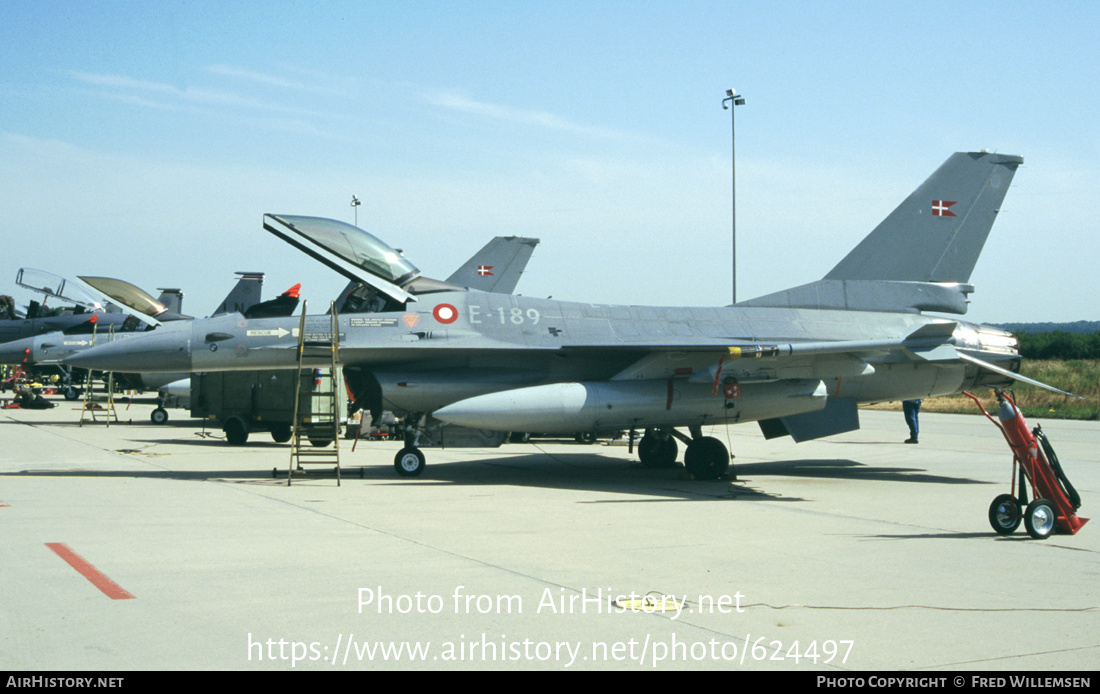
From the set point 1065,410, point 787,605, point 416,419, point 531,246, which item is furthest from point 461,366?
point 1065,410

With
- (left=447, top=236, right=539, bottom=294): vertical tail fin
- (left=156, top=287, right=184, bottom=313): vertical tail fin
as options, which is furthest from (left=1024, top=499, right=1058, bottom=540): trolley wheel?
(left=156, top=287, right=184, bottom=313): vertical tail fin

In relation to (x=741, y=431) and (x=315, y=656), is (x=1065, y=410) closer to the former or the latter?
(x=741, y=431)

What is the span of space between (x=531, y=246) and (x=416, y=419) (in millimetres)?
12859

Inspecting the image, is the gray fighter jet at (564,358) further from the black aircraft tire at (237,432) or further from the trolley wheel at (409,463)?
the black aircraft tire at (237,432)

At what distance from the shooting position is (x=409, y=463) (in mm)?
13266

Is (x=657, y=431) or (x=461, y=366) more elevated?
(x=461, y=366)

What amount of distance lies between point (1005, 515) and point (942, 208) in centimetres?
757

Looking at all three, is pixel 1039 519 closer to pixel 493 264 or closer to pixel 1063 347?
pixel 493 264

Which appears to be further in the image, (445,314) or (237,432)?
(237,432)

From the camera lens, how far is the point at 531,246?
84.2ft

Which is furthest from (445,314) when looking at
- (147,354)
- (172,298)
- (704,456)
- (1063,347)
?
(1063,347)

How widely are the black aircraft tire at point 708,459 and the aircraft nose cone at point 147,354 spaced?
7351mm

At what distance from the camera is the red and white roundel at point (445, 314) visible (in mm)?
13297

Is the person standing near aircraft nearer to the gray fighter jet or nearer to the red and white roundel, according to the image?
the gray fighter jet
